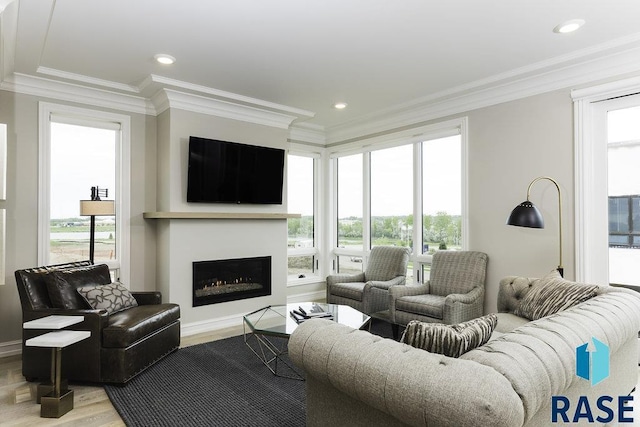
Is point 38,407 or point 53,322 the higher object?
point 53,322

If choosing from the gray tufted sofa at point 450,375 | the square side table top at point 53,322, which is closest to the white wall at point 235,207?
the square side table top at point 53,322

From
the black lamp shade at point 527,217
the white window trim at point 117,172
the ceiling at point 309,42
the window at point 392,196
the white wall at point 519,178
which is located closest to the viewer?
the ceiling at point 309,42

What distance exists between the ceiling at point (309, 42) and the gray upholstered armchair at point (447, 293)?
6.06ft

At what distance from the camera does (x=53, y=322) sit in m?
2.62

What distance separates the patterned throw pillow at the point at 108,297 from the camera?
3193 mm

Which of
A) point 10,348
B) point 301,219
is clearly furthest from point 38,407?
point 301,219

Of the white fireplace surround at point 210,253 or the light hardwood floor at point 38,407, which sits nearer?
the light hardwood floor at point 38,407

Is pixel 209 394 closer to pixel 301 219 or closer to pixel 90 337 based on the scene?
pixel 90 337

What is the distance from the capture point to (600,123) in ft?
11.3

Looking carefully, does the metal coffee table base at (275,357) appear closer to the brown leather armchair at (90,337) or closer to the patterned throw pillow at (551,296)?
the brown leather armchair at (90,337)

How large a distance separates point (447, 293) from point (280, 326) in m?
1.96

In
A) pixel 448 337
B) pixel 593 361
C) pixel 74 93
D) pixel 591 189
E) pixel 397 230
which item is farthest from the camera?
pixel 397 230

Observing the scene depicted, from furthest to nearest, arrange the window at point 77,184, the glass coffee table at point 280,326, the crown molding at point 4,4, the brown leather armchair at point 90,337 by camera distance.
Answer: the window at point 77,184 → the glass coffee table at point 280,326 → the brown leather armchair at point 90,337 → the crown molding at point 4,4

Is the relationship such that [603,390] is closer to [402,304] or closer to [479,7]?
[402,304]
